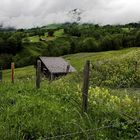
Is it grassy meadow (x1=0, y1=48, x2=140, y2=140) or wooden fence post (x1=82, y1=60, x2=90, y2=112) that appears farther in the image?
wooden fence post (x1=82, y1=60, x2=90, y2=112)

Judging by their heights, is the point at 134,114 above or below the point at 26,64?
above

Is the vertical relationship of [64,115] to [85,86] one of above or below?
below

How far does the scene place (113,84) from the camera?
1980cm

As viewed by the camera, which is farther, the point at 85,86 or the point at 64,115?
the point at 85,86

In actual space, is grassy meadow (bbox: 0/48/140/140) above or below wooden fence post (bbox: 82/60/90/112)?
below

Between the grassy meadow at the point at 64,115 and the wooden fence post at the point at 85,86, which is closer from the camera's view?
the grassy meadow at the point at 64,115

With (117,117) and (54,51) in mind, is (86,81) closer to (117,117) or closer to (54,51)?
(117,117)

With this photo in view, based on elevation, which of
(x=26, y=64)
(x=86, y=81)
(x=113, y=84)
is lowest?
(x=26, y=64)

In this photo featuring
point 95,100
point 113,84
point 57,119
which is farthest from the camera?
point 113,84

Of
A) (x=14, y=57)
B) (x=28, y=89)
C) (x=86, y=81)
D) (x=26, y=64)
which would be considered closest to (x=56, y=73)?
(x=28, y=89)

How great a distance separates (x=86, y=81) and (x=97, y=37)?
108 meters

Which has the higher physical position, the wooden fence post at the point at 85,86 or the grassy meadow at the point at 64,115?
the wooden fence post at the point at 85,86

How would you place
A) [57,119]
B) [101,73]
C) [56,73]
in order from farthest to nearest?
[56,73]
[101,73]
[57,119]

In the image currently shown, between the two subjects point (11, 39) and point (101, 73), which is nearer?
point (101, 73)
